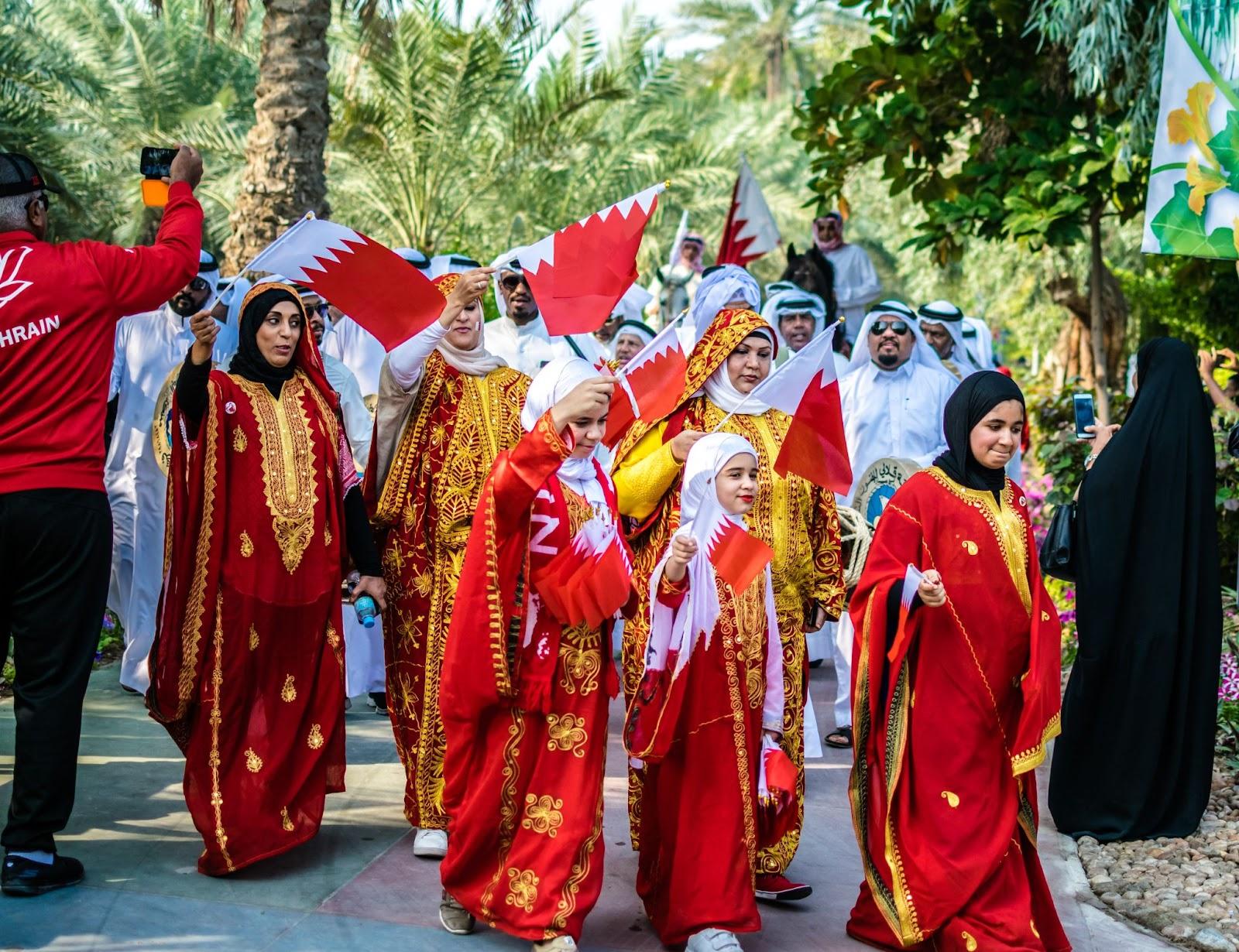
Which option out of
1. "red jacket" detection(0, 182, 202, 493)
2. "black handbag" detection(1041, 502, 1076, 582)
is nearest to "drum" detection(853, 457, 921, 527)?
"black handbag" detection(1041, 502, 1076, 582)

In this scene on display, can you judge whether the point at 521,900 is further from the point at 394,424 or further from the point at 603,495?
the point at 394,424

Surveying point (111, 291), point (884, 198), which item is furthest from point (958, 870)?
point (884, 198)

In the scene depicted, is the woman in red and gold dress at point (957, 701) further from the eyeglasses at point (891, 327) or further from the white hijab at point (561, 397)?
the eyeglasses at point (891, 327)

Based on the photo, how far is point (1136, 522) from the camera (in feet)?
19.0

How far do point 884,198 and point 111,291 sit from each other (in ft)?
85.8

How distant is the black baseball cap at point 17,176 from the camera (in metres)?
4.42

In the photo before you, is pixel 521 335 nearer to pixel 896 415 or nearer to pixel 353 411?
pixel 353 411

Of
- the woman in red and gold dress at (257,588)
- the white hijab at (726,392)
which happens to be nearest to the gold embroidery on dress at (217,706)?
the woman in red and gold dress at (257,588)

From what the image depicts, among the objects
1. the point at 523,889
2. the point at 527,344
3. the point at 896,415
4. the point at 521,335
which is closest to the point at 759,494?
the point at 523,889

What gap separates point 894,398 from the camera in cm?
755

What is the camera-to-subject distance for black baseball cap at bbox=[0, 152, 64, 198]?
4.42 metres

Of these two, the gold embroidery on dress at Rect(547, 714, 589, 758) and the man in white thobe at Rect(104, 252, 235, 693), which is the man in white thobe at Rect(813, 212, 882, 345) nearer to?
the man in white thobe at Rect(104, 252, 235, 693)

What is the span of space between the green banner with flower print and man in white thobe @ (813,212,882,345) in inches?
162

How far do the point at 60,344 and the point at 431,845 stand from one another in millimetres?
2080
